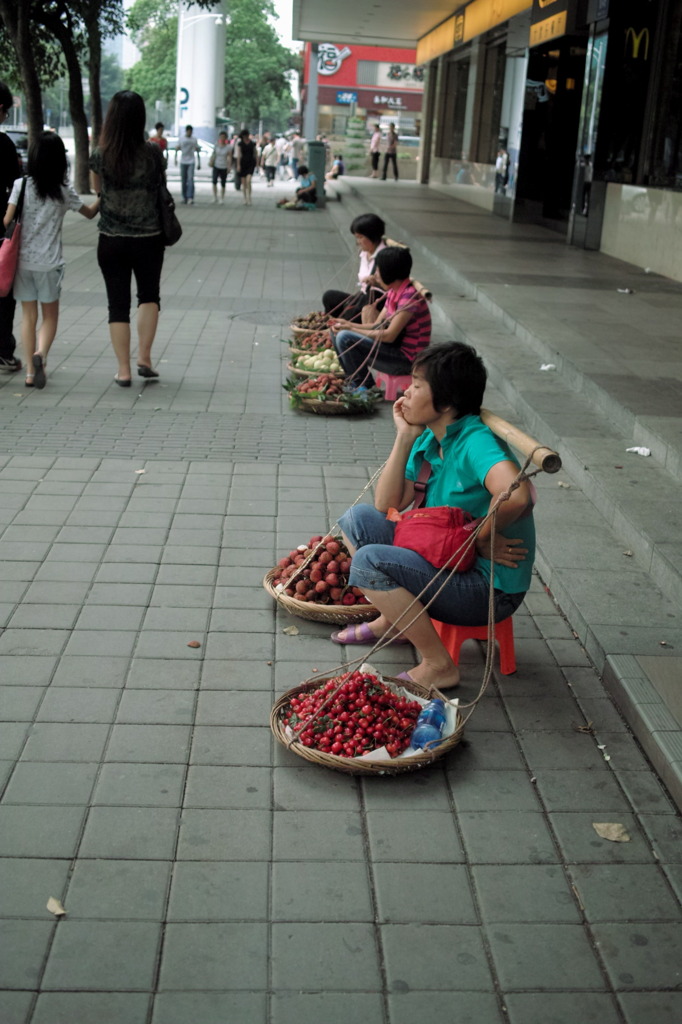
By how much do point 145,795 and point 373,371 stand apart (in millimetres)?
5048

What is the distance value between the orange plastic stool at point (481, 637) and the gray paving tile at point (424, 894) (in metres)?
1.11

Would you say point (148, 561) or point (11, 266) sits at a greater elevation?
point (11, 266)

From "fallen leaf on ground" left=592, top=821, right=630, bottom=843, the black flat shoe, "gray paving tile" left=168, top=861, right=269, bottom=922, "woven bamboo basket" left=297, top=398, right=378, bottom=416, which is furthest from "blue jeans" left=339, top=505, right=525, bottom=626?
the black flat shoe

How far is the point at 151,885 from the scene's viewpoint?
281 centimetres

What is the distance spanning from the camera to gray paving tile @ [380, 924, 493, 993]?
8.23 ft

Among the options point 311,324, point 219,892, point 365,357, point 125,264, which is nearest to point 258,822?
point 219,892

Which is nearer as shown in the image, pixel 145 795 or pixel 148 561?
pixel 145 795

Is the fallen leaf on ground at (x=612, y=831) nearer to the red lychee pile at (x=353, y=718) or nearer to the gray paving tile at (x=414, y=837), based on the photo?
the gray paving tile at (x=414, y=837)

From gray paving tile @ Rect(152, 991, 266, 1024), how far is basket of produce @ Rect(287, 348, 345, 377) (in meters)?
5.96

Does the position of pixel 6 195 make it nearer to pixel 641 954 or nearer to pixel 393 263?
pixel 393 263

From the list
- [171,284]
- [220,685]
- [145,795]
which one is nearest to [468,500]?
[220,685]

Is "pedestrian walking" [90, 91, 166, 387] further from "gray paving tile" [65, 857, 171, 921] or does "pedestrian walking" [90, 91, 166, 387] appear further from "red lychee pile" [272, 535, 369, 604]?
"gray paving tile" [65, 857, 171, 921]

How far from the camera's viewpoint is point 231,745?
11.5 feet

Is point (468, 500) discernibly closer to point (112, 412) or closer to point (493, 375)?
point (112, 412)
